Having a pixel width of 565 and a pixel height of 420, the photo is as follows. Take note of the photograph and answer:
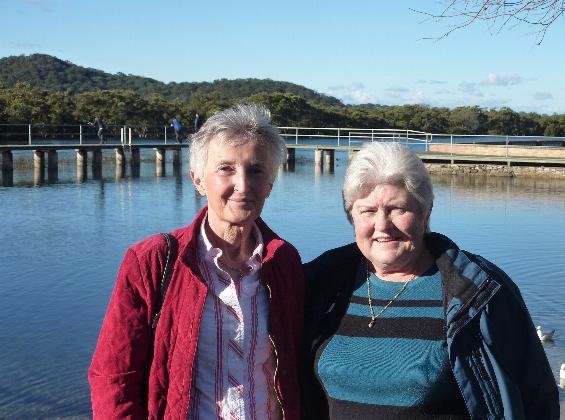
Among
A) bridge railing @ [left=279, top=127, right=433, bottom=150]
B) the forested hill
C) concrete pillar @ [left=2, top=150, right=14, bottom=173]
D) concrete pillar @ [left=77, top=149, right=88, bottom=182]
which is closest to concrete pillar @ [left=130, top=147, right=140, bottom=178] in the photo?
concrete pillar @ [left=77, top=149, right=88, bottom=182]

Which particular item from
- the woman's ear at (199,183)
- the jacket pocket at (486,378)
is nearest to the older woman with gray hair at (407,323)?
the jacket pocket at (486,378)

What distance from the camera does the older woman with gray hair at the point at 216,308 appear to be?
2021 mm

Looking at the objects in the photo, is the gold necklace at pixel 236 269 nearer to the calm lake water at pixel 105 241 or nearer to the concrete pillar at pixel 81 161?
the calm lake water at pixel 105 241

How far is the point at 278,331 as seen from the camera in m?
2.21

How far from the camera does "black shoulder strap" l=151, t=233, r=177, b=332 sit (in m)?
2.03

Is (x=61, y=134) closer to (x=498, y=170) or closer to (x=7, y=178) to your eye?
(x=7, y=178)

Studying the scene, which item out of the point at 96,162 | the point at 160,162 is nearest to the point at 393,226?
the point at 96,162

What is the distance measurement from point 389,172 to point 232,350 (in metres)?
0.67

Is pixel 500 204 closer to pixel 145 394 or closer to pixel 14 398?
pixel 14 398

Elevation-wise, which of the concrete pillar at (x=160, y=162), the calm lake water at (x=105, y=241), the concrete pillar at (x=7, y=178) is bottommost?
the calm lake water at (x=105, y=241)

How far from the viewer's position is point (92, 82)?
319ft

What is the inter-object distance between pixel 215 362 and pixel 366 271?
1.80ft

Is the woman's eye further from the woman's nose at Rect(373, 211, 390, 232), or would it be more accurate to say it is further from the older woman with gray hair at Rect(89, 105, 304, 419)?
the woman's nose at Rect(373, 211, 390, 232)

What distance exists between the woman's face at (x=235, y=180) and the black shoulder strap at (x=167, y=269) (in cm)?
18
